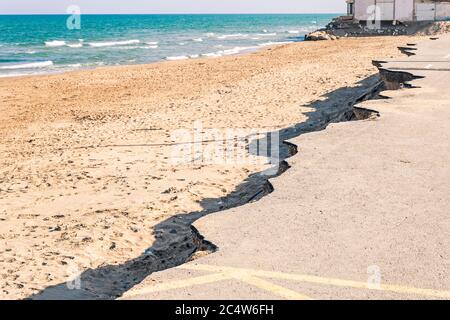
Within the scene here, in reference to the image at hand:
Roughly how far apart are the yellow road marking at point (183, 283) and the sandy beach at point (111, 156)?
2287 mm

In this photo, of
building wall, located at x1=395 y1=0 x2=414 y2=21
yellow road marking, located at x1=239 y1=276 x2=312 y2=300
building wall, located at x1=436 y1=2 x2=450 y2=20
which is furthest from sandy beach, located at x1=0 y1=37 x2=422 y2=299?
building wall, located at x1=436 y1=2 x2=450 y2=20

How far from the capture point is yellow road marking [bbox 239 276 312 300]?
4.41 meters

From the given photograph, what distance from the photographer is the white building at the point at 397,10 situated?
184 ft

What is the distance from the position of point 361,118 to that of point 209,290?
24.2 feet

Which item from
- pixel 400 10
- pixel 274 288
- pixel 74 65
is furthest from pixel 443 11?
pixel 274 288

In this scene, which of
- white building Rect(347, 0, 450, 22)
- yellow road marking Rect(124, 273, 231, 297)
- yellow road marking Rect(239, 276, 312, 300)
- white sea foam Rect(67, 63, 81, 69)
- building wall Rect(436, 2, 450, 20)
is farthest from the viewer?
building wall Rect(436, 2, 450, 20)

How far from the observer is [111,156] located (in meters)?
12.5

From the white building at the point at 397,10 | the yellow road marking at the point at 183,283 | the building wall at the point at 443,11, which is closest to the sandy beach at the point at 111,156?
the yellow road marking at the point at 183,283

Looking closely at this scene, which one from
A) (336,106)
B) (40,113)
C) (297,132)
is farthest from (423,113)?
(40,113)

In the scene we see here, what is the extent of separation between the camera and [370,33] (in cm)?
5272

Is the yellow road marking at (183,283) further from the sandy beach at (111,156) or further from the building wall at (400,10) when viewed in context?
the building wall at (400,10)

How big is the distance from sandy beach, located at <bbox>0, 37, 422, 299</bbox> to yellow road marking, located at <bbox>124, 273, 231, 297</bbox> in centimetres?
229

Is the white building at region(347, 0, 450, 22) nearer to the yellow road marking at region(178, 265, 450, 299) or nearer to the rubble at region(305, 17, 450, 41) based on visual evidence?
the rubble at region(305, 17, 450, 41)

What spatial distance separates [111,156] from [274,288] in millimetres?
8393
